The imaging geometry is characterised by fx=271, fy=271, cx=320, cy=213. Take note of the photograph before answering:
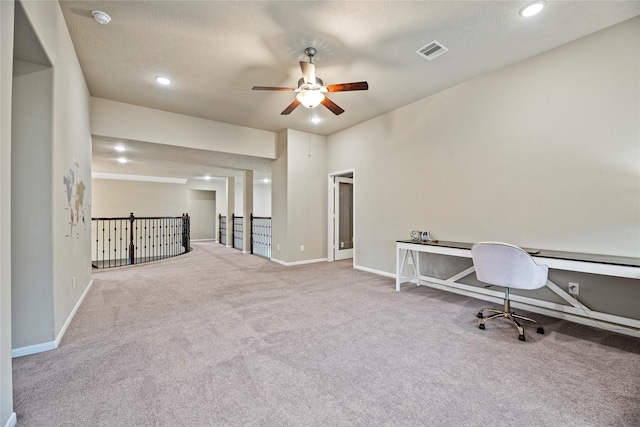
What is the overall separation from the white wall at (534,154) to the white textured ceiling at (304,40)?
0.86 ft

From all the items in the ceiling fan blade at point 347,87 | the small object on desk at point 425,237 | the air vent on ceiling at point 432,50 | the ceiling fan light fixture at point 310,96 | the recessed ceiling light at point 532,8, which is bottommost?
the small object on desk at point 425,237

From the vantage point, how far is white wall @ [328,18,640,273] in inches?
107

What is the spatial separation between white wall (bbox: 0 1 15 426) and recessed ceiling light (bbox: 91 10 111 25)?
4.32 ft

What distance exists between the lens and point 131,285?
4.49 meters

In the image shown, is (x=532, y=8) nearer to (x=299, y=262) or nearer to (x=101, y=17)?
(x=101, y=17)

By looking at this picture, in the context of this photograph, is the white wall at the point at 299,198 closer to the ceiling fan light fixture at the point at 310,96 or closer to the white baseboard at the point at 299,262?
the white baseboard at the point at 299,262

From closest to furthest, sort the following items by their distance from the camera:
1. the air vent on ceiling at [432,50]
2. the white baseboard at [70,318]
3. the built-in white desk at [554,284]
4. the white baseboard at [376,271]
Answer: the built-in white desk at [554,284] < the white baseboard at [70,318] < the air vent on ceiling at [432,50] < the white baseboard at [376,271]

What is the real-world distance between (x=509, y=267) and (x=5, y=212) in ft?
12.4

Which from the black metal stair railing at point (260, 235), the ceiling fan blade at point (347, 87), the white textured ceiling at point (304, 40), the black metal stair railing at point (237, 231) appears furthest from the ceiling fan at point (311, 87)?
the black metal stair railing at point (237, 231)

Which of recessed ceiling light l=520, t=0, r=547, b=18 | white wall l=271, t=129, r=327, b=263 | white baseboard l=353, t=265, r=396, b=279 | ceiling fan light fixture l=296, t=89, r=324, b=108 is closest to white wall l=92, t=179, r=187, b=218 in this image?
white wall l=271, t=129, r=327, b=263

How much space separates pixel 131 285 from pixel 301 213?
3431 millimetres

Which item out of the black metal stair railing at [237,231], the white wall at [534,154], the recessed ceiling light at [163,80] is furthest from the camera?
the black metal stair railing at [237,231]

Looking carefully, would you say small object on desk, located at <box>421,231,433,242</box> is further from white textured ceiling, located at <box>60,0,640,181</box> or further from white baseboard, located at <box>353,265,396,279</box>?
white textured ceiling, located at <box>60,0,640,181</box>

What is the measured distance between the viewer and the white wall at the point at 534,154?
273cm
